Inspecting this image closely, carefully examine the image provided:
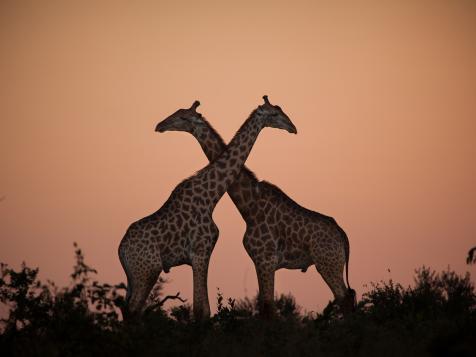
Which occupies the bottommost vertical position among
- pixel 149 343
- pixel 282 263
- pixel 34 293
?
pixel 149 343

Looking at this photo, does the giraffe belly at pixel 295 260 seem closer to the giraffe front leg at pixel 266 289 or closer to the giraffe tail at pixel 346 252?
the giraffe front leg at pixel 266 289

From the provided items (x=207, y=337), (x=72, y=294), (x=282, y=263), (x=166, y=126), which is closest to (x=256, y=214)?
(x=282, y=263)

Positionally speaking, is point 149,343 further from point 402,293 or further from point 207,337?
point 402,293

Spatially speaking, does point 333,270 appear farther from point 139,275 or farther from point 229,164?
point 139,275

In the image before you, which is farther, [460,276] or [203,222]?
[460,276]

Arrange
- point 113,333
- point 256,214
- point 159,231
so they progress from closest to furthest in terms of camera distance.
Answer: point 113,333, point 159,231, point 256,214

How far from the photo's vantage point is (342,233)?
1908 centimetres

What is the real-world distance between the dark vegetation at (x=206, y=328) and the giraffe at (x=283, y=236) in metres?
0.59

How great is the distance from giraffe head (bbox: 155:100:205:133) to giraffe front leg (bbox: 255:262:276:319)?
3.28m

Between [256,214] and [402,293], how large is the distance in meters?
3.47

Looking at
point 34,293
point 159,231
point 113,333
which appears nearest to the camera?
point 113,333

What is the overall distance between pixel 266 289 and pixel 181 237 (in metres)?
2.00

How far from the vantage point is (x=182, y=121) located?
63.8ft

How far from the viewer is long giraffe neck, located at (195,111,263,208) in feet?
60.5
